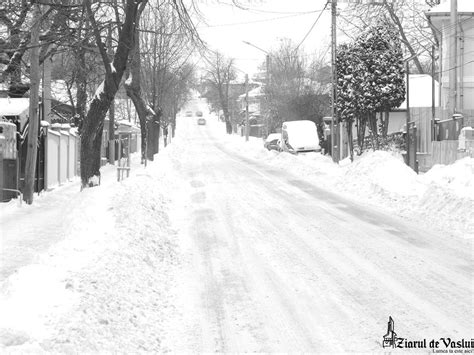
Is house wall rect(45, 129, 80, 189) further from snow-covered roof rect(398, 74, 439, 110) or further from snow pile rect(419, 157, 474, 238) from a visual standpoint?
snow-covered roof rect(398, 74, 439, 110)

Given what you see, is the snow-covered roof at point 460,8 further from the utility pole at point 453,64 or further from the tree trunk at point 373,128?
the tree trunk at point 373,128

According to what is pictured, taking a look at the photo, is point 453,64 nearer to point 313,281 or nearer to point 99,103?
point 99,103

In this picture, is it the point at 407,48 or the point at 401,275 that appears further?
the point at 407,48

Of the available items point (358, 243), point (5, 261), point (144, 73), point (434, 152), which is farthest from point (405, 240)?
point (144, 73)

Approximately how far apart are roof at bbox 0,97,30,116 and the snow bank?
30.1ft

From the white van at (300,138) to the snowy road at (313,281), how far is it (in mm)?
20758

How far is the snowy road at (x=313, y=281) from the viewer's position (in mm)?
5406

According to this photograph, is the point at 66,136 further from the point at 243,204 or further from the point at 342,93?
the point at 342,93

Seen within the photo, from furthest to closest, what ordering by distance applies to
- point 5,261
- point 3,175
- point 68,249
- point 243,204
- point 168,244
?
point 3,175
point 243,204
point 168,244
point 5,261
point 68,249

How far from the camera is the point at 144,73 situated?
126 feet

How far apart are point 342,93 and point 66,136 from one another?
40.1 feet

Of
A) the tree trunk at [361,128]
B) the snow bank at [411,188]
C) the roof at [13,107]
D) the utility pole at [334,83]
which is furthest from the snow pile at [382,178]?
the roof at [13,107]

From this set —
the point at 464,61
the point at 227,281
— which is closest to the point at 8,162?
the point at 227,281

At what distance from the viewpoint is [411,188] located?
49.2ft
